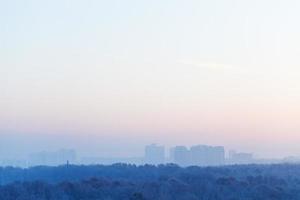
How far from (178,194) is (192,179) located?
9440mm

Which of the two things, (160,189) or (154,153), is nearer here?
(160,189)

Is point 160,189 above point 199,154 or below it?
below

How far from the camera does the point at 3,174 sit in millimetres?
68875

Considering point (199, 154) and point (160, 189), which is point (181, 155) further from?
point (160, 189)

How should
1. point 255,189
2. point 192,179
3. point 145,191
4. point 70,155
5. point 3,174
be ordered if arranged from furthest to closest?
point 70,155 < point 3,174 < point 192,179 < point 255,189 < point 145,191

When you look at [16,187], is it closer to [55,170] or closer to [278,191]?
[278,191]

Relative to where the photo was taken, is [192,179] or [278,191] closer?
[278,191]

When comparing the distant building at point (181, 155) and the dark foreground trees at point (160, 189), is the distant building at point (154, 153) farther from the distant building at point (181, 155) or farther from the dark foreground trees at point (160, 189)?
the dark foreground trees at point (160, 189)

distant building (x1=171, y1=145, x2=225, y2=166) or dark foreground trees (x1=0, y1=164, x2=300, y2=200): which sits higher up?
distant building (x1=171, y1=145, x2=225, y2=166)

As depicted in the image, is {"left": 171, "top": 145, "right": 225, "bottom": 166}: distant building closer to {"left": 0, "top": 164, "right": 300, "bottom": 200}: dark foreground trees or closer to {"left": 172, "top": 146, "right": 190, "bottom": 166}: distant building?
{"left": 172, "top": 146, "right": 190, "bottom": 166}: distant building

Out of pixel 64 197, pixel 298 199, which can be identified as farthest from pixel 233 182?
pixel 64 197

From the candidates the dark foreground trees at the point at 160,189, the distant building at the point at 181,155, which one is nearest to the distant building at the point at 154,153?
the distant building at the point at 181,155

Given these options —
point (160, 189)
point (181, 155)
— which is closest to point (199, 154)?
point (181, 155)

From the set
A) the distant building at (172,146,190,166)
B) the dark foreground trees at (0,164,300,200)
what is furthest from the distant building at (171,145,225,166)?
the dark foreground trees at (0,164,300,200)
